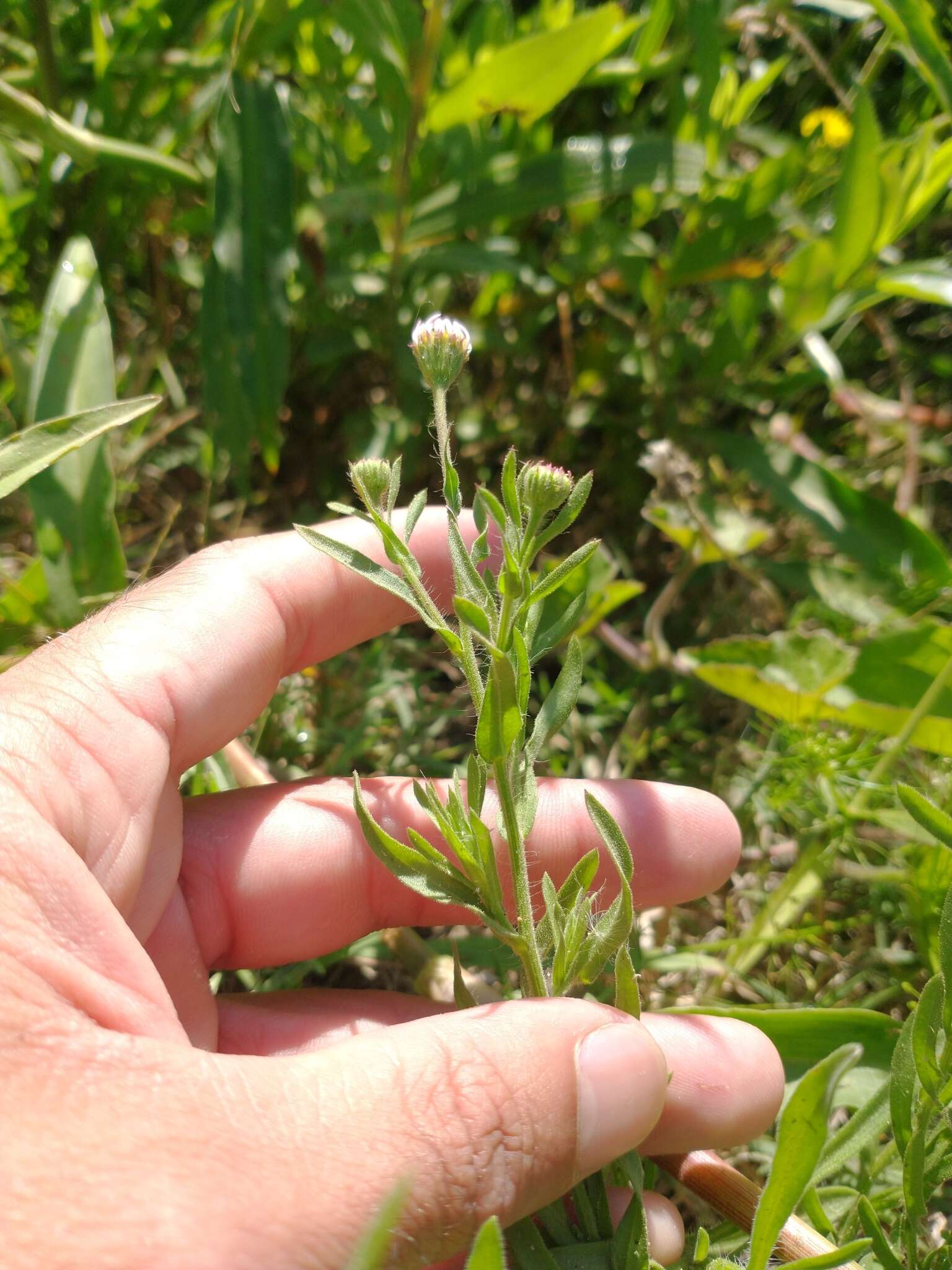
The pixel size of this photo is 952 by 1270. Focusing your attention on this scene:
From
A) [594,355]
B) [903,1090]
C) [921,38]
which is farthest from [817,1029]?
[921,38]

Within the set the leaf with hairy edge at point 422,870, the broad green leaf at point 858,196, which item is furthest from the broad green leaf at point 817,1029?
the broad green leaf at point 858,196

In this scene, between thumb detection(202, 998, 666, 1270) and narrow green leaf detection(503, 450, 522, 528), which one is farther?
narrow green leaf detection(503, 450, 522, 528)

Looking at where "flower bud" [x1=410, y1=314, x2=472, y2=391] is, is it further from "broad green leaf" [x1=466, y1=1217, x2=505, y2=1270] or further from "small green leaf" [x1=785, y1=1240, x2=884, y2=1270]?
"small green leaf" [x1=785, y1=1240, x2=884, y2=1270]

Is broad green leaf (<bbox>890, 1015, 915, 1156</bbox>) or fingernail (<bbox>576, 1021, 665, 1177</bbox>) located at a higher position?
fingernail (<bbox>576, 1021, 665, 1177</bbox>)

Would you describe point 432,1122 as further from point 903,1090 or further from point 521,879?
point 903,1090

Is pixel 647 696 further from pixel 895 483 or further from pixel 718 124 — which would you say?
pixel 718 124

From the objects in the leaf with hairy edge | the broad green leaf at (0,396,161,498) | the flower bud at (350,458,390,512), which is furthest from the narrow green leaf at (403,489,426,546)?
the broad green leaf at (0,396,161,498)
